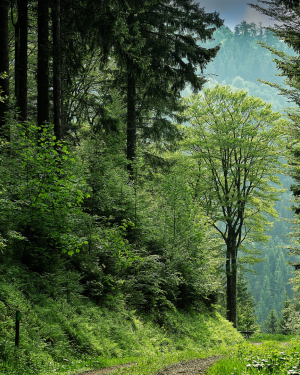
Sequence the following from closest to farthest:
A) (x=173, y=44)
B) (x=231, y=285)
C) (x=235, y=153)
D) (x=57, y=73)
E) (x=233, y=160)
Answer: (x=57, y=73)
(x=173, y=44)
(x=231, y=285)
(x=235, y=153)
(x=233, y=160)

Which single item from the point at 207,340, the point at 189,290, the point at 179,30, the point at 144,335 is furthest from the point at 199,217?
the point at 179,30

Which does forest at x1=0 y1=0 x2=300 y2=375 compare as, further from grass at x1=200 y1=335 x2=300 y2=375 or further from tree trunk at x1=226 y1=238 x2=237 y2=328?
grass at x1=200 y1=335 x2=300 y2=375

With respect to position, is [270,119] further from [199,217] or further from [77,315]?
[77,315]

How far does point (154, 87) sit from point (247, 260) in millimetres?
13608

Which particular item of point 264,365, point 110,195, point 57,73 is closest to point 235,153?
point 110,195

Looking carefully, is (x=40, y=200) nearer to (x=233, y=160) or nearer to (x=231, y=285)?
(x=231, y=285)

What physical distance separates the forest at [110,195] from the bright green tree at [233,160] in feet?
0.50

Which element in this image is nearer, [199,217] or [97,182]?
[97,182]

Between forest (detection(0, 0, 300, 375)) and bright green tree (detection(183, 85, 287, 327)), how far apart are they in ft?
0.50

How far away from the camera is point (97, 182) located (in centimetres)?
1047

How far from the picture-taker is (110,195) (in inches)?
419

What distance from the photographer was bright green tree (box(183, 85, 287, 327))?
2002 centimetres

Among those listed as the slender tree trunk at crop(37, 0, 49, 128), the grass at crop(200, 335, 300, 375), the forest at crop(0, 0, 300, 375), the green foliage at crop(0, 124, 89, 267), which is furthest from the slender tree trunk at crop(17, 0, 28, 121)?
the grass at crop(200, 335, 300, 375)

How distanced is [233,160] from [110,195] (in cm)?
1388
